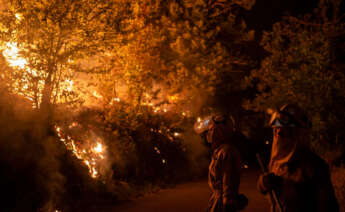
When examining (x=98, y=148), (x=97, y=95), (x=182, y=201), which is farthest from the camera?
(x=97, y=95)

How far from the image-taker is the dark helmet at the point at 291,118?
338cm

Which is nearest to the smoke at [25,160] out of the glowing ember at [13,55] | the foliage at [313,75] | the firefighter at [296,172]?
the glowing ember at [13,55]

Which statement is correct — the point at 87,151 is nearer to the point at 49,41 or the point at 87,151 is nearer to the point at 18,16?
the point at 49,41

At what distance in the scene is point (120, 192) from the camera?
1260 centimetres

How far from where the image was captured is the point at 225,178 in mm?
Result: 4445

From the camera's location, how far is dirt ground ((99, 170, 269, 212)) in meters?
10.7

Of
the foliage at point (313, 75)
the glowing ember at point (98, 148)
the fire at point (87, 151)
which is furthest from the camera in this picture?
the glowing ember at point (98, 148)

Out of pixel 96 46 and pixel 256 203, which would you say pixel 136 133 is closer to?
pixel 96 46

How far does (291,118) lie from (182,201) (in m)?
9.11

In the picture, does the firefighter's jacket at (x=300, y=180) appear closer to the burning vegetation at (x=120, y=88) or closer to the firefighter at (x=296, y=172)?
the firefighter at (x=296, y=172)

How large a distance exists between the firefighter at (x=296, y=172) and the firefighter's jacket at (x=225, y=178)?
88 centimetres

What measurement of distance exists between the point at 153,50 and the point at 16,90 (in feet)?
22.6

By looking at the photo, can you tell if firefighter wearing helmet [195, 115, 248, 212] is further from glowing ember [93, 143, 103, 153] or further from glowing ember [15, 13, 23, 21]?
glowing ember [93, 143, 103, 153]

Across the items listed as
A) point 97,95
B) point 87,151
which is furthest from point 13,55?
point 97,95
